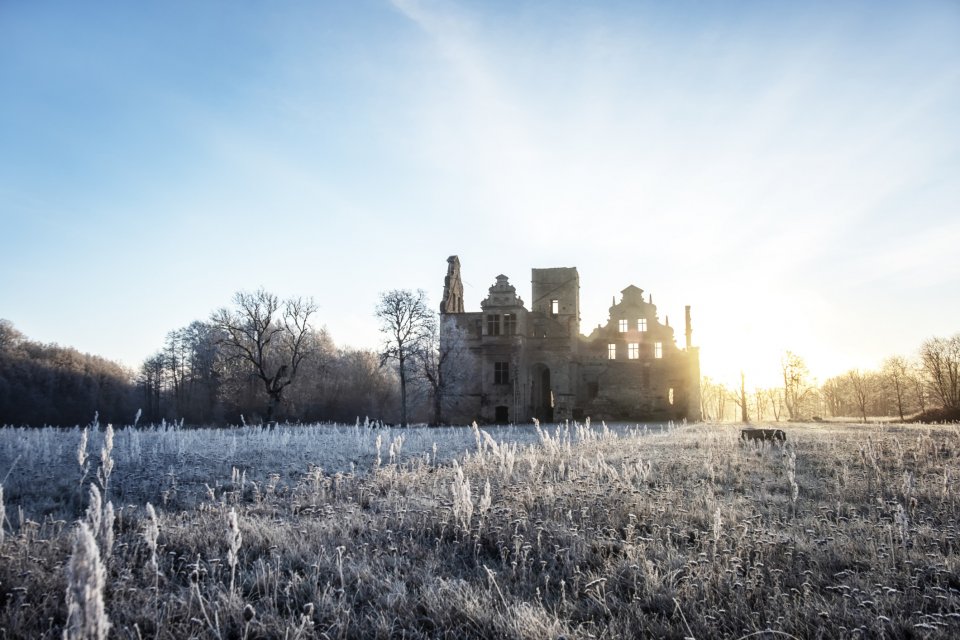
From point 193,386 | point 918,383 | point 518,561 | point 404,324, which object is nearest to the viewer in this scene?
point 518,561

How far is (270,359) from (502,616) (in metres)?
48.3

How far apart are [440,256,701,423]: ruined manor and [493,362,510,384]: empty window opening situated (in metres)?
0.08

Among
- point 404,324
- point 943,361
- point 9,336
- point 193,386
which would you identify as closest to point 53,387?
point 9,336

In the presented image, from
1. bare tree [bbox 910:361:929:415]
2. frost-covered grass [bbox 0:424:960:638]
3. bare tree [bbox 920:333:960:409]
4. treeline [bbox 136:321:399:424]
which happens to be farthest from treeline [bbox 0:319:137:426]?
bare tree [bbox 910:361:929:415]

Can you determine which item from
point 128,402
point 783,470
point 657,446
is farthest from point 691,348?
point 128,402

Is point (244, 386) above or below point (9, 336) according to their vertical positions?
below

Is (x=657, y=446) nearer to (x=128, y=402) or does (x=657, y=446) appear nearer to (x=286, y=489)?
(x=286, y=489)

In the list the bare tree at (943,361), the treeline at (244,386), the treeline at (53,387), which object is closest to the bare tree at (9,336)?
the treeline at (53,387)

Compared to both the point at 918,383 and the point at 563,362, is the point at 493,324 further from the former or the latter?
the point at 918,383

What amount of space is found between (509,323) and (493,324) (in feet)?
4.04

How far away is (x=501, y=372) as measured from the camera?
39875 millimetres

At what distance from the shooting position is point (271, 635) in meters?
3.55

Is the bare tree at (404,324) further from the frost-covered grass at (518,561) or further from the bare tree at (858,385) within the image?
the bare tree at (858,385)

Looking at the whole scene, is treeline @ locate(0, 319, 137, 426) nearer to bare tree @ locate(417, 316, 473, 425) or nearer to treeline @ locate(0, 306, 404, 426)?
treeline @ locate(0, 306, 404, 426)
